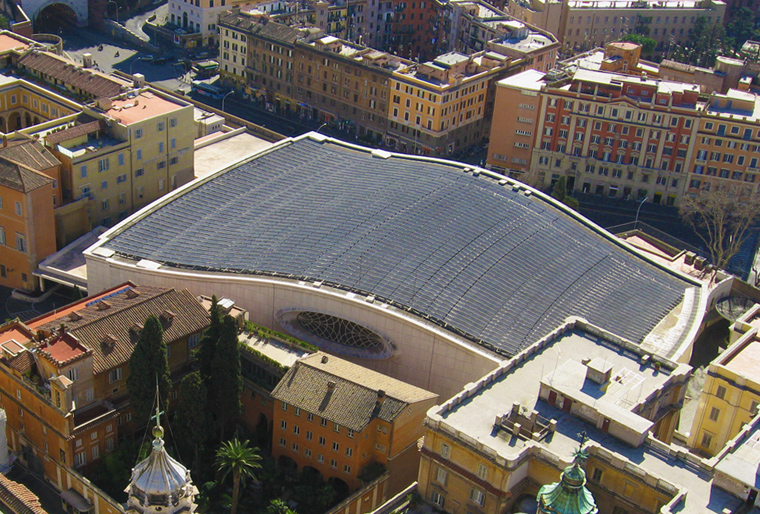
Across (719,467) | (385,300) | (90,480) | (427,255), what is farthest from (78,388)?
(719,467)

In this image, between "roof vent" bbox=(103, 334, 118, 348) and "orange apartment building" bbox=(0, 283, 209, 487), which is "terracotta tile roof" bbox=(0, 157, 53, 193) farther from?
"roof vent" bbox=(103, 334, 118, 348)

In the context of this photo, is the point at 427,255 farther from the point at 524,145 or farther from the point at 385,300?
the point at 524,145

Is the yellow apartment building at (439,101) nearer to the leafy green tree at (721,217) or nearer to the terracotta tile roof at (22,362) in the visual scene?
the leafy green tree at (721,217)

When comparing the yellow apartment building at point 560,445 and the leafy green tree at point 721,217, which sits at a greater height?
the yellow apartment building at point 560,445

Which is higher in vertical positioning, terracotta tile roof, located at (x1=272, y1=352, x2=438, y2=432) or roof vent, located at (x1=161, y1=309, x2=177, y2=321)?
roof vent, located at (x1=161, y1=309, x2=177, y2=321)

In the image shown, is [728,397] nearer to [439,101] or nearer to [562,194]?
[562,194]

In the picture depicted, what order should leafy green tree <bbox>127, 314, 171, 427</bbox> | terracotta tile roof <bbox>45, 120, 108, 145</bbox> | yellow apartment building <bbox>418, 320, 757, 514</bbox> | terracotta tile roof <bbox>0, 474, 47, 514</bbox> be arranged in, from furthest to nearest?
terracotta tile roof <bbox>45, 120, 108, 145</bbox>
leafy green tree <bbox>127, 314, 171, 427</bbox>
yellow apartment building <bbox>418, 320, 757, 514</bbox>
terracotta tile roof <bbox>0, 474, 47, 514</bbox>

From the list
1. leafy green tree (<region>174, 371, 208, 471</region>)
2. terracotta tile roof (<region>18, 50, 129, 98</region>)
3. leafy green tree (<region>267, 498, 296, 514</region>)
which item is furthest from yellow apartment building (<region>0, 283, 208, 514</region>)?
terracotta tile roof (<region>18, 50, 129, 98</region>)

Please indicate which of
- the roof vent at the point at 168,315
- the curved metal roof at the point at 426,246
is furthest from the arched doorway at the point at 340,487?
the roof vent at the point at 168,315
